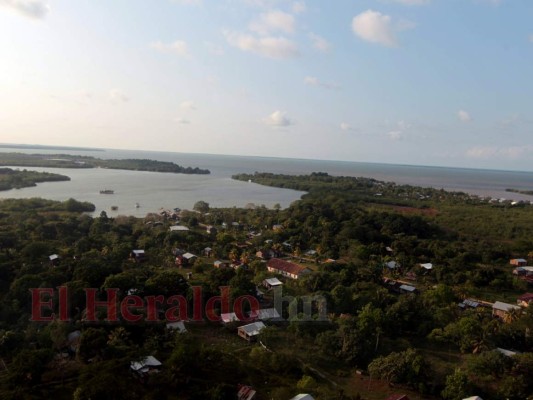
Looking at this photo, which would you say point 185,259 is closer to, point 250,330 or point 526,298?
point 250,330

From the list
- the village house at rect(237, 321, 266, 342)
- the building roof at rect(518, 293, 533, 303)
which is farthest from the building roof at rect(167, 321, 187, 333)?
the building roof at rect(518, 293, 533, 303)

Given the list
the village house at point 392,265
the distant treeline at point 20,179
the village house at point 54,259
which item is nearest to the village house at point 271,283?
the village house at point 392,265

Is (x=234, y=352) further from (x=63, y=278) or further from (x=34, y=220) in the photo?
(x=34, y=220)

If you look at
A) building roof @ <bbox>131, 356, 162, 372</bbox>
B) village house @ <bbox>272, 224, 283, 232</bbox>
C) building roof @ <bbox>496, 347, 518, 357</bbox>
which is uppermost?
village house @ <bbox>272, 224, 283, 232</bbox>

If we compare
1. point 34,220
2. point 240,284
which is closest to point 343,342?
point 240,284

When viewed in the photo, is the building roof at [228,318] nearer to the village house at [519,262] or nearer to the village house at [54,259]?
the village house at [54,259]

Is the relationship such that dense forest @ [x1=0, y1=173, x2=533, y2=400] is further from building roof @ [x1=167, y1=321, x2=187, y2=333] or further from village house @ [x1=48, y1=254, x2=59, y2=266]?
building roof @ [x1=167, y1=321, x2=187, y2=333]

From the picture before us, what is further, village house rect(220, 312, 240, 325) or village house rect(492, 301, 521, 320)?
village house rect(492, 301, 521, 320)
